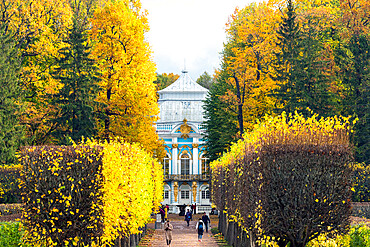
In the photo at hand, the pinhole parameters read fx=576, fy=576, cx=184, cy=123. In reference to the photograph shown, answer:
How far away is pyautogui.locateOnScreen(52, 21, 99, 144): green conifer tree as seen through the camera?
125ft

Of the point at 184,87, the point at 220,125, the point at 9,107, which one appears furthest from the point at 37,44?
the point at 184,87

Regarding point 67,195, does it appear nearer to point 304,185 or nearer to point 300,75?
point 304,185

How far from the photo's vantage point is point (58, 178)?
18.8m

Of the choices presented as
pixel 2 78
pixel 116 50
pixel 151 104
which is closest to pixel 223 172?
pixel 151 104

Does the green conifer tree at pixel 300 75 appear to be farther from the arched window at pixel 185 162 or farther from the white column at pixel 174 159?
the arched window at pixel 185 162

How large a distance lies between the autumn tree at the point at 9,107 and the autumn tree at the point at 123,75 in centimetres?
536

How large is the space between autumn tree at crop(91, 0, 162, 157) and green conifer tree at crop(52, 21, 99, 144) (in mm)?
979

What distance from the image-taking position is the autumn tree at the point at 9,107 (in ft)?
121

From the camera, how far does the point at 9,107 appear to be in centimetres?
3741

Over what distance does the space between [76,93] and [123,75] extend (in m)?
3.40

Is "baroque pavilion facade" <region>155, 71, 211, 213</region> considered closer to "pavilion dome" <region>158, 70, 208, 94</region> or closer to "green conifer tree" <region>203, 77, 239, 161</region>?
"pavilion dome" <region>158, 70, 208, 94</region>

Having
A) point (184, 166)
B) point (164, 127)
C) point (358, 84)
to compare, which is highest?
point (164, 127)

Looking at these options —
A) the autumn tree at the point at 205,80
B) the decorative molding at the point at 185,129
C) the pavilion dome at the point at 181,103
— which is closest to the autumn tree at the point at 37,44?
the decorative molding at the point at 185,129

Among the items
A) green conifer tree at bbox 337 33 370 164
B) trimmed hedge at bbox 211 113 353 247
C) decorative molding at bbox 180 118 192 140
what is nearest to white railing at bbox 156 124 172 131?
decorative molding at bbox 180 118 192 140
